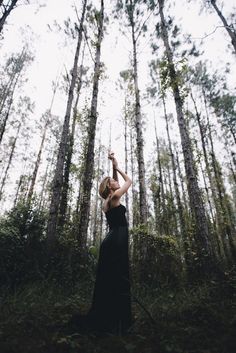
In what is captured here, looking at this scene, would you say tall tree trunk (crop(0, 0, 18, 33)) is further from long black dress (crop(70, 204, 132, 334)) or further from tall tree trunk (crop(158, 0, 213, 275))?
long black dress (crop(70, 204, 132, 334))

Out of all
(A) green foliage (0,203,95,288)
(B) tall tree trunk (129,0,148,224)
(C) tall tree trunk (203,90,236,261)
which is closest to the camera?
(A) green foliage (0,203,95,288)

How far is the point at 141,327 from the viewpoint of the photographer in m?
2.94

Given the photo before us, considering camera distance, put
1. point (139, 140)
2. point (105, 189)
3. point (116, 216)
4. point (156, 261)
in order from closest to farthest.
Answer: point (116, 216) → point (105, 189) → point (156, 261) → point (139, 140)

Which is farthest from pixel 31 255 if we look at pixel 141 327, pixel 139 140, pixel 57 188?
pixel 139 140

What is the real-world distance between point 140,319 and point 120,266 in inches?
34.6

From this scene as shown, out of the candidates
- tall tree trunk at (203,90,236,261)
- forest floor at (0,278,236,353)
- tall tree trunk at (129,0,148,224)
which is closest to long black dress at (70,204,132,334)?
forest floor at (0,278,236,353)

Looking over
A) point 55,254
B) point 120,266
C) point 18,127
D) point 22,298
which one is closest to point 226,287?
point 120,266

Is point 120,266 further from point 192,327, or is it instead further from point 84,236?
point 84,236

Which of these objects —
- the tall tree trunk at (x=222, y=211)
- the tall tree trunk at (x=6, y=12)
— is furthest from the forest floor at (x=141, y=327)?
the tall tree trunk at (x=222, y=211)

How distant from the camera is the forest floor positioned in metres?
2.29

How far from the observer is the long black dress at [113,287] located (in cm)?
279

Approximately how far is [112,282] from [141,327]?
677 millimetres

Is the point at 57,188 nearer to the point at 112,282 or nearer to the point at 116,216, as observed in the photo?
the point at 116,216

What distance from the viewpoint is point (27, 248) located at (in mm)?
5730
